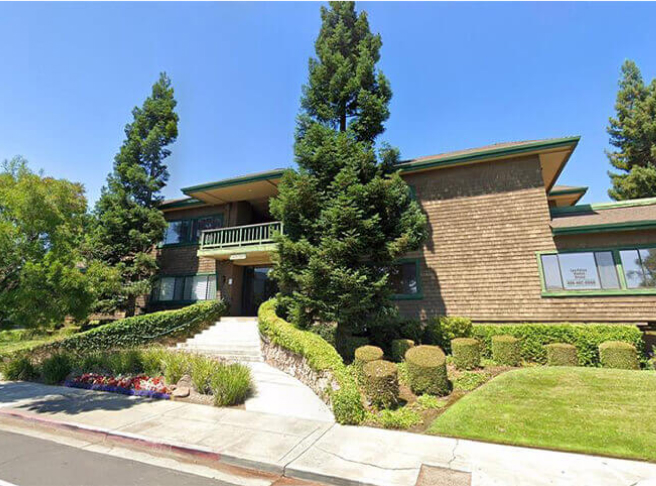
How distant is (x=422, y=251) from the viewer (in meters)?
13.8

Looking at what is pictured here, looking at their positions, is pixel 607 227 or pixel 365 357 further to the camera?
pixel 607 227

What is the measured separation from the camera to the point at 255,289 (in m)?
19.2

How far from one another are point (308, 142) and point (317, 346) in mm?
7492

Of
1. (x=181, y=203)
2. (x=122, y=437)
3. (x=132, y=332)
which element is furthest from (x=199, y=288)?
(x=122, y=437)

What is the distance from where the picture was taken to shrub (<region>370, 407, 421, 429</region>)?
6.08 m

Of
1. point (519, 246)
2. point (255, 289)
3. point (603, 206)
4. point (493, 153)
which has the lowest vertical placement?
point (255, 289)

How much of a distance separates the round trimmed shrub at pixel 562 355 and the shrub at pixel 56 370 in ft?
51.0

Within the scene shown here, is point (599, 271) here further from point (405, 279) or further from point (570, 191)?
point (570, 191)

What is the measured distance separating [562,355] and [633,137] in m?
24.9

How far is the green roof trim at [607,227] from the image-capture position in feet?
34.8

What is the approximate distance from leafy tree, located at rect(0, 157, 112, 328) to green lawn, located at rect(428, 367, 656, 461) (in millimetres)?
10676

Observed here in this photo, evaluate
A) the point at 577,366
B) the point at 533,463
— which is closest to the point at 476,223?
the point at 577,366

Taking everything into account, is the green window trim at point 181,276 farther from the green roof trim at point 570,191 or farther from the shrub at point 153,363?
the green roof trim at point 570,191

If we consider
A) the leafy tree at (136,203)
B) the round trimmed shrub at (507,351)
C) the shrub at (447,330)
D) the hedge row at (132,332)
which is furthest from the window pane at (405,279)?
the leafy tree at (136,203)
